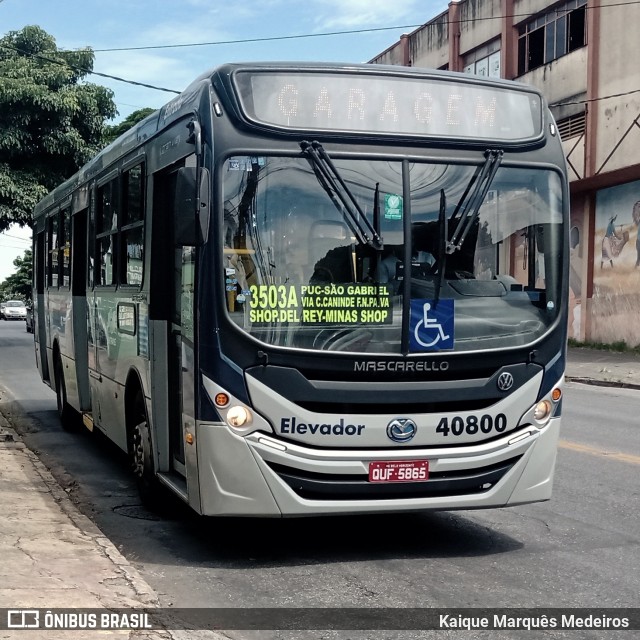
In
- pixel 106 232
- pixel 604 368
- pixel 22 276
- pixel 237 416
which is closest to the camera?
pixel 237 416

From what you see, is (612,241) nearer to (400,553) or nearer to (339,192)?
(400,553)

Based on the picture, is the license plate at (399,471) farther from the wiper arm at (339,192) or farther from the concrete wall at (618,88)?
the concrete wall at (618,88)

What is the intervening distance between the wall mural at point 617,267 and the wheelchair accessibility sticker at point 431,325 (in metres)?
21.2

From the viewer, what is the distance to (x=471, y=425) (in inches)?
251

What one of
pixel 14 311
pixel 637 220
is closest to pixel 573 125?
pixel 637 220

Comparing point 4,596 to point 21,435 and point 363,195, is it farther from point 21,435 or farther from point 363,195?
point 21,435

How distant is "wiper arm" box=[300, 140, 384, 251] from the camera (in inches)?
245

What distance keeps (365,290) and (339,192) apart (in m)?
0.62

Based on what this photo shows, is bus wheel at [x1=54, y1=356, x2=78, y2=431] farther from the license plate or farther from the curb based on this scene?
the curb

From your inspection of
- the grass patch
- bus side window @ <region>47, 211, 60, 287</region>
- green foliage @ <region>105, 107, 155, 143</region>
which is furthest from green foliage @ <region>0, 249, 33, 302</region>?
bus side window @ <region>47, 211, 60, 287</region>

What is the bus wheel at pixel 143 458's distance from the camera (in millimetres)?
7660

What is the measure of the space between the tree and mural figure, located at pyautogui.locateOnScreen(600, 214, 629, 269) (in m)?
15.6

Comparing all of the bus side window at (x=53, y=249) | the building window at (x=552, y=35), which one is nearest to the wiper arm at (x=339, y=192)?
the bus side window at (x=53, y=249)

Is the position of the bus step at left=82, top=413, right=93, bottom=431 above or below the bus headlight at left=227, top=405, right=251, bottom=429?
below
